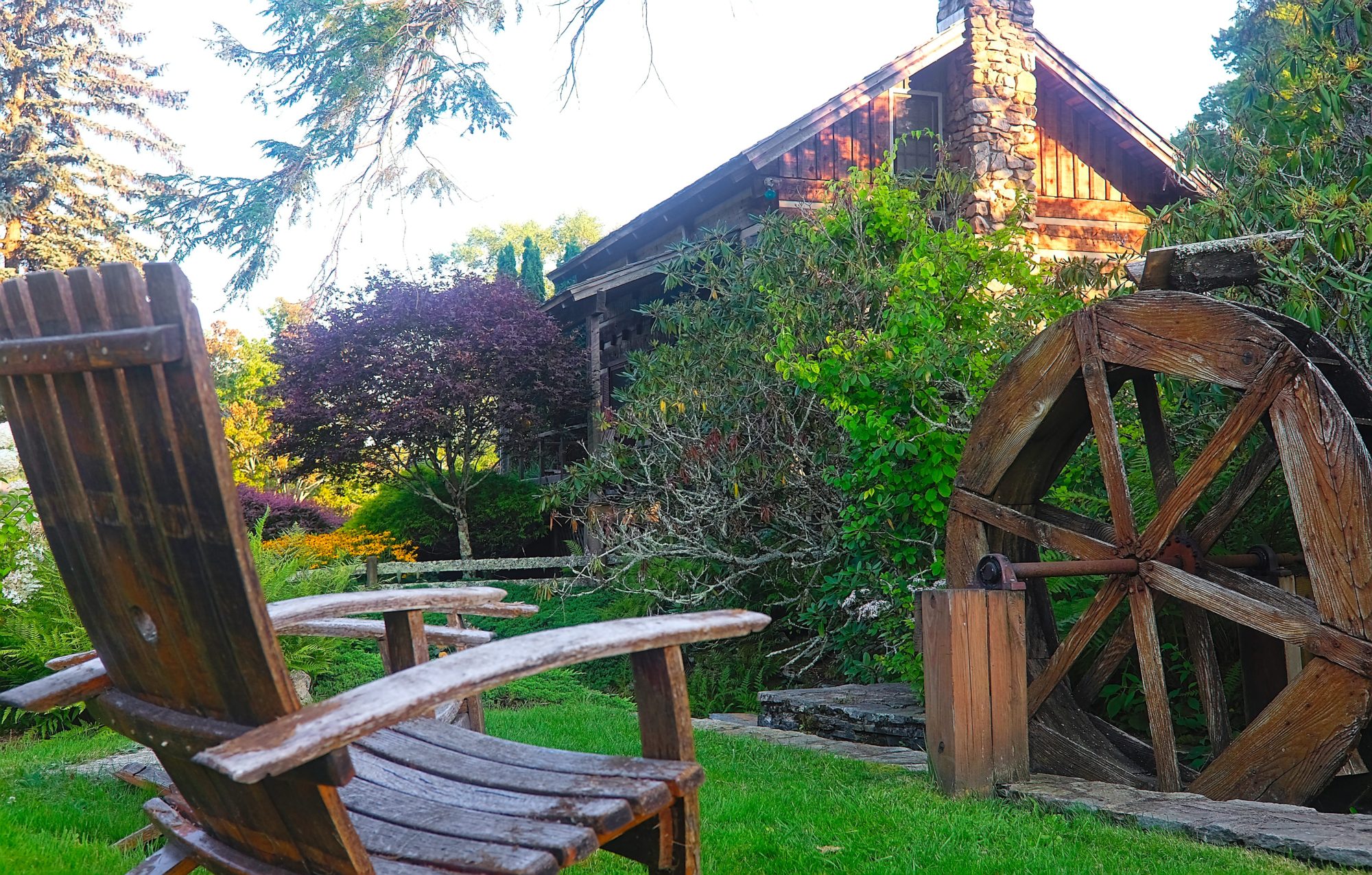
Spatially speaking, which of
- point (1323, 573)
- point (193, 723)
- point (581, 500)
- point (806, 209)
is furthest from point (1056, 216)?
point (193, 723)

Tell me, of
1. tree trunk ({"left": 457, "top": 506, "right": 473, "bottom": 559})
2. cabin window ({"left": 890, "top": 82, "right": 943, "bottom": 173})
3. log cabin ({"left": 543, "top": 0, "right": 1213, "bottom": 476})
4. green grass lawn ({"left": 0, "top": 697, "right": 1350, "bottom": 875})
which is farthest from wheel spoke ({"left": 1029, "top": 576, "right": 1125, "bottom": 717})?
tree trunk ({"left": 457, "top": 506, "right": 473, "bottom": 559})

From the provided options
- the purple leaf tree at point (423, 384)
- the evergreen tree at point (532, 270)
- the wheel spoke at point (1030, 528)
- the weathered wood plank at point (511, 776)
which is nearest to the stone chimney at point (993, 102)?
the purple leaf tree at point (423, 384)

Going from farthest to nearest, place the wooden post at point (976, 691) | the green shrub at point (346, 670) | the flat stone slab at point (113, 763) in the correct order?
the green shrub at point (346, 670) → the flat stone slab at point (113, 763) → the wooden post at point (976, 691)

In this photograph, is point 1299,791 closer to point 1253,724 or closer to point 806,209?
point 1253,724

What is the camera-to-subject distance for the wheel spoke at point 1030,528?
183 inches

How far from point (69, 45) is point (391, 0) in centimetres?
2227

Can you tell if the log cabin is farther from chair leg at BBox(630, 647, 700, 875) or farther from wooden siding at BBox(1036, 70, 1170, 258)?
chair leg at BBox(630, 647, 700, 875)

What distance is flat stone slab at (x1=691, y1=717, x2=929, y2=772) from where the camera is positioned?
479 cm

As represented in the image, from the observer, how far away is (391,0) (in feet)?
25.6

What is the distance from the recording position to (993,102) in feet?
41.5

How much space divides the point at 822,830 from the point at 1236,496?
2625mm

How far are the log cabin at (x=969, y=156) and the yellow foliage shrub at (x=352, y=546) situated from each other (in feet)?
9.09

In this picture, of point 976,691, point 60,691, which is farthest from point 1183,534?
point 60,691

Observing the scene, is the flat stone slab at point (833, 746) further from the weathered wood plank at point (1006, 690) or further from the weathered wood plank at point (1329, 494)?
the weathered wood plank at point (1329, 494)
